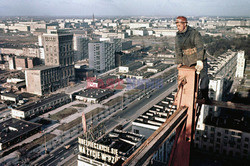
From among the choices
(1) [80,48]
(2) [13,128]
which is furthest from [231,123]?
(1) [80,48]

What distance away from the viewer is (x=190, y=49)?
3131 millimetres

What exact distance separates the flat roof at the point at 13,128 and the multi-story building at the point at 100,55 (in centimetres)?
1828

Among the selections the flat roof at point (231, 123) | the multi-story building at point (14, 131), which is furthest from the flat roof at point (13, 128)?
the flat roof at point (231, 123)

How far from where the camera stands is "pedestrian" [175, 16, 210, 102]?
304cm

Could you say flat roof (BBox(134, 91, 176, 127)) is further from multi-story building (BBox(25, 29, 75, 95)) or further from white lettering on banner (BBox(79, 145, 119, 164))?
multi-story building (BBox(25, 29, 75, 95))

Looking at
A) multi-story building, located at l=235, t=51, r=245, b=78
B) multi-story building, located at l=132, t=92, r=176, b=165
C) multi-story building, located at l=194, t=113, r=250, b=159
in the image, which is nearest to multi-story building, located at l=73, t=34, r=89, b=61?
multi-story building, located at l=235, t=51, r=245, b=78

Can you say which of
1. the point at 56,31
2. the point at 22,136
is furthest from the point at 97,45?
the point at 22,136

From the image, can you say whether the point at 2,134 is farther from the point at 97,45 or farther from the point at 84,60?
the point at 84,60

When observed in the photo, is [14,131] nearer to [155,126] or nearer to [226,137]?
[155,126]

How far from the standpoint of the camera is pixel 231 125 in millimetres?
13258

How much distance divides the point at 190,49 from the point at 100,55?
108 feet

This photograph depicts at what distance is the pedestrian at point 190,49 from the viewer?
3043 millimetres

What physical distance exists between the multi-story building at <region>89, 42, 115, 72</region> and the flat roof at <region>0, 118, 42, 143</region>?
18.3 metres

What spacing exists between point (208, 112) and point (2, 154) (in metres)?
13.3
